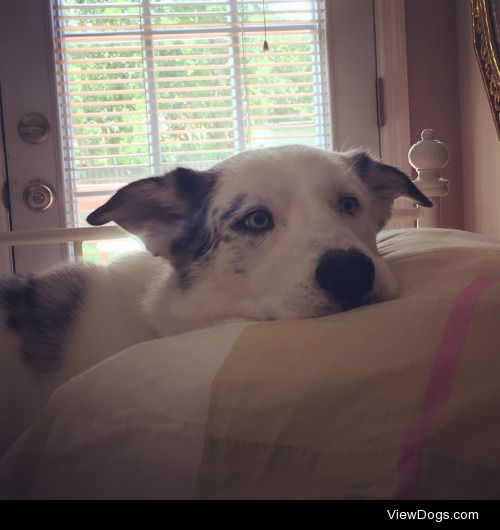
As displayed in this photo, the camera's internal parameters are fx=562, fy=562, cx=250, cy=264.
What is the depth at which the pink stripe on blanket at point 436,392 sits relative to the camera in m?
0.49

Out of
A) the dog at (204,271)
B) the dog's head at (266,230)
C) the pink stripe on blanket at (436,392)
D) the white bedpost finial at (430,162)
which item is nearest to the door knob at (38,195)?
the dog at (204,271)

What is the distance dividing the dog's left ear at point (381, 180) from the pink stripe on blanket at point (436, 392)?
0.73m

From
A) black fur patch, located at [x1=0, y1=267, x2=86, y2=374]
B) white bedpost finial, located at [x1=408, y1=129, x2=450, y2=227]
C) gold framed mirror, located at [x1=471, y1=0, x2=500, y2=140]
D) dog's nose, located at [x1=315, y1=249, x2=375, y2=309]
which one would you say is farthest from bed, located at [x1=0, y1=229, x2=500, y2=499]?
gold framed mirror, located at [x1=471, y1=0, x2=500, y2=140]

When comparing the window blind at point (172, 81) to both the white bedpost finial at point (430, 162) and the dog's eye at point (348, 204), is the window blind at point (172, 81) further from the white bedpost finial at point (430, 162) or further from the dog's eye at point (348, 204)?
the dog's eye at point (348, 204)

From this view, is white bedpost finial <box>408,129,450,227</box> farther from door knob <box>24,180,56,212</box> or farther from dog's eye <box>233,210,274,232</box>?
door knob <box>24,180,56,212</box>

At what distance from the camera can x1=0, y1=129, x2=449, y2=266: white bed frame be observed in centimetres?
165

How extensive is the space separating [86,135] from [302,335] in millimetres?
2141

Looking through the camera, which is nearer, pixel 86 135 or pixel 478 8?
pixel 478 8

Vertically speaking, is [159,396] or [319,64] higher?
[319,64]

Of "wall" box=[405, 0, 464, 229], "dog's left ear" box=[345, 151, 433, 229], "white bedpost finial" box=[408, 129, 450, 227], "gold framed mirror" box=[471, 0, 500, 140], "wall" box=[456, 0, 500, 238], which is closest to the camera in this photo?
"dog's left ear" box=[345, 151, 433, 229]

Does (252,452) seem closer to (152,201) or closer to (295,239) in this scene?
(295,239)

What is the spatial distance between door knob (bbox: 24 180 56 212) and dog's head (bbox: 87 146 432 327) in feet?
4.57

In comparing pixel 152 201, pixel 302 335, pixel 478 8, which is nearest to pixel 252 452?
pixel 302 335
